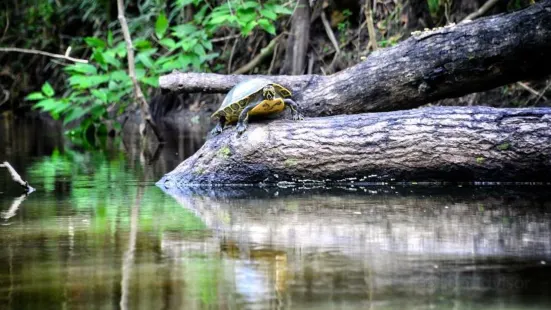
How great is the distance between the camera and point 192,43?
34.3 ft

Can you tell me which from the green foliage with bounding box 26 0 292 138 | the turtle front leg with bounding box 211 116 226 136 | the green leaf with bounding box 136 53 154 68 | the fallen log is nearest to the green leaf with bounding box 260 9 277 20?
the green foliage with bounding box 26 0 292 138

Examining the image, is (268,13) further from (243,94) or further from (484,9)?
(243,94)

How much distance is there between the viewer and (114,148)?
10.4 metres

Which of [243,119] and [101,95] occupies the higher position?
[101,95]

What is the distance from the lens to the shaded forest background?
33.8 ft

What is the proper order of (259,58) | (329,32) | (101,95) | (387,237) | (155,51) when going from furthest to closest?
(259,58)
(329,32)
(155,51)
(101,95)
(387,237)

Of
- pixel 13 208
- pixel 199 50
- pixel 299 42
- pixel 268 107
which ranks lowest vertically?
pixel 13 208

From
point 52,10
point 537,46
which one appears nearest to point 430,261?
point 537,46

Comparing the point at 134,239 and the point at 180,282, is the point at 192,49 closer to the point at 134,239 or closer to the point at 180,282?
the point at 134,239

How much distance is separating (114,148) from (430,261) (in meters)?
7.35

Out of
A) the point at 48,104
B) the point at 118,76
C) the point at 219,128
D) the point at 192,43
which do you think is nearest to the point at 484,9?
the point at 192,43

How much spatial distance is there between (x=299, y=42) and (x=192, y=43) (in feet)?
8.66

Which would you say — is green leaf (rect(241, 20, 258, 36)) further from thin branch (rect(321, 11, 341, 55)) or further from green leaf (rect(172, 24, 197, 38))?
thin branch (rect(321, 11, 341, 55))

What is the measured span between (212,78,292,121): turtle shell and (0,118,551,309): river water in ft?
2.21
